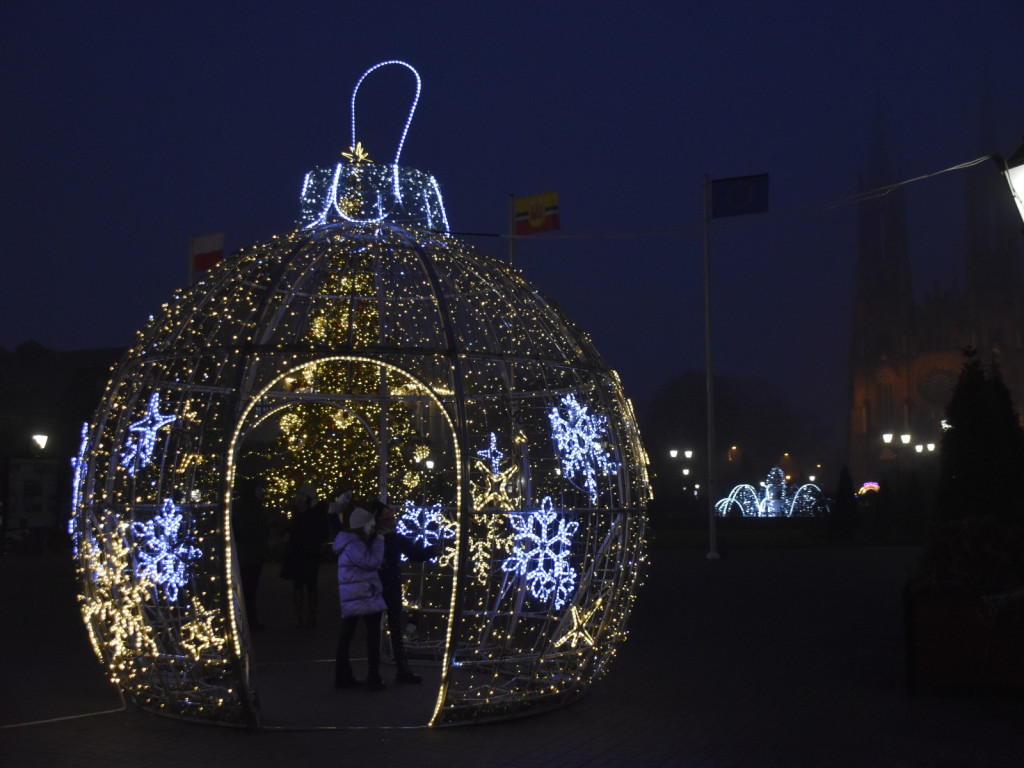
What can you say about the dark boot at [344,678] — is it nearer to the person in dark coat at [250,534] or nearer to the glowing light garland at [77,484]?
the glowing light garland at [77,484]

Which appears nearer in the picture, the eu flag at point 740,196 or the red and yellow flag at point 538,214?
the red and yellow flag at point 538,214

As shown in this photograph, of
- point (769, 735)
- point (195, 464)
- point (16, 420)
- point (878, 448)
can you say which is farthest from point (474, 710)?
point (878, 448)

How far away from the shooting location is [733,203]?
69.3ft

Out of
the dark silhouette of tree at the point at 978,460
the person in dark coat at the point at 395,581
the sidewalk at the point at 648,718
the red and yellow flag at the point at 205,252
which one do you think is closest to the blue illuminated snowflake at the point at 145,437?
the sidewalk at the point at 648,718

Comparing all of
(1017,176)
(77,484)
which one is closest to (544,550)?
(77,484)

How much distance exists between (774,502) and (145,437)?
4224 centimetres

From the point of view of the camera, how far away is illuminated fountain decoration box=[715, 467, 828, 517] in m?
46.9

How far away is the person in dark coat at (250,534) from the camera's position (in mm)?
12406

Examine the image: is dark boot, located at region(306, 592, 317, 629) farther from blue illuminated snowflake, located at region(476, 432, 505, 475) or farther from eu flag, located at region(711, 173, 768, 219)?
eu flag, located at region(711, 173, 768, 219)

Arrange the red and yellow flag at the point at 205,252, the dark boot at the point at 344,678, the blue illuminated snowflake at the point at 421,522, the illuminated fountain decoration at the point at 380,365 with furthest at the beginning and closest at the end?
1. the red and yellow flag at the point at 205,252
2. the blue illuminated snowflake at the point at 421,522
3. the dark boot at the point at 344,678
4. the illuminated fountain decoration at the point at 380,365

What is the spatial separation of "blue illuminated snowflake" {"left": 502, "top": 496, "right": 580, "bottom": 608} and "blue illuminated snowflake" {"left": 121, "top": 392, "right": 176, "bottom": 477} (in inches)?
97.8

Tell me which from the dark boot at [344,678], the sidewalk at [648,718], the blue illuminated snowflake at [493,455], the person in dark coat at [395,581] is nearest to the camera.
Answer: the sidewalk at [648,718]

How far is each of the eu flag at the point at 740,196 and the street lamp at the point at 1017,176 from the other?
45.6ft

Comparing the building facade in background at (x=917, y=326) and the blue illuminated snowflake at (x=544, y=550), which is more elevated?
the building facade in background at (x=917, y=326)
